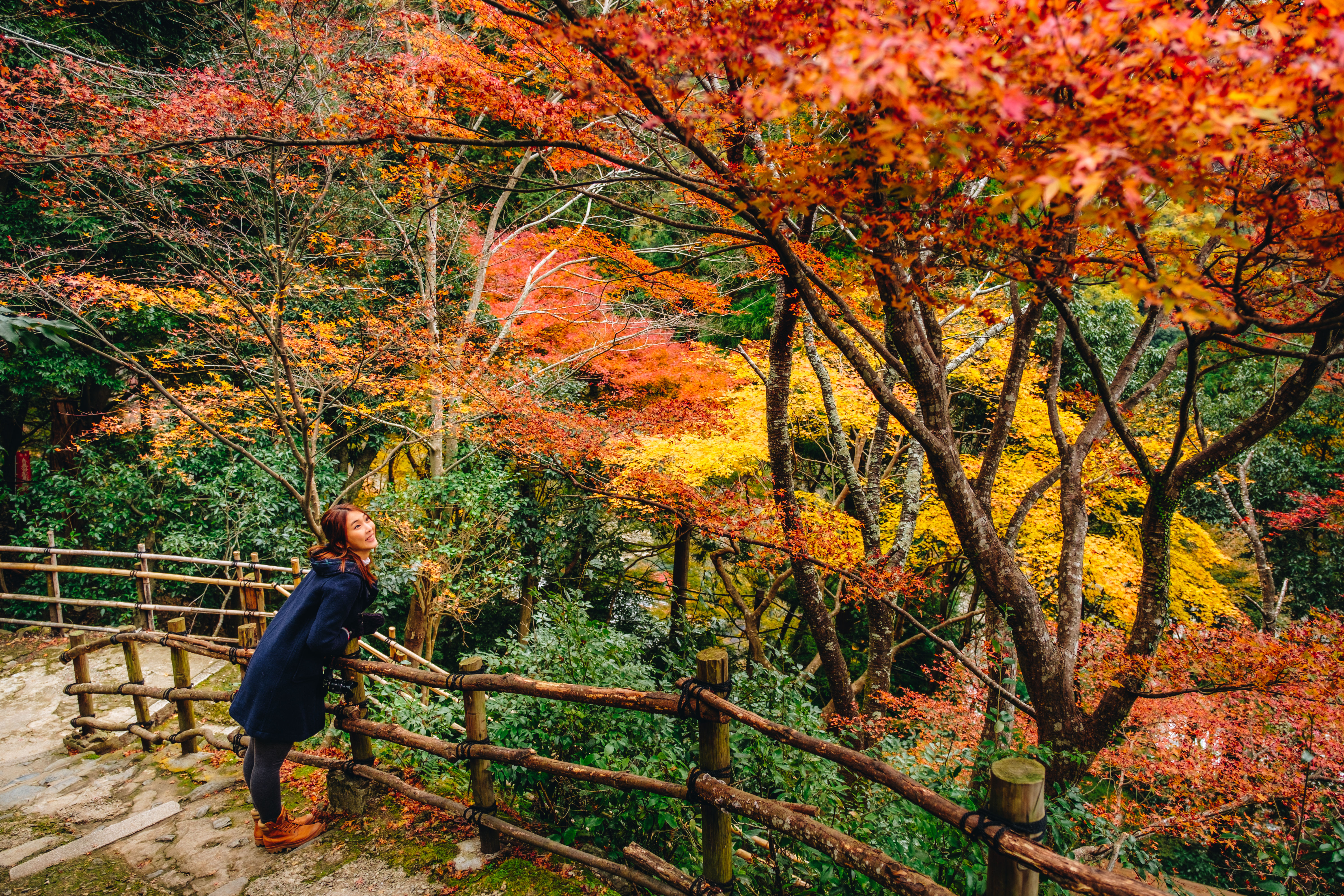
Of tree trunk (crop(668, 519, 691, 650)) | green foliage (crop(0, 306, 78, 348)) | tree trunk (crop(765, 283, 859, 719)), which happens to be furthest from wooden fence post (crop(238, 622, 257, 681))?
tree trunk (crop(668, 519, 691, 650))

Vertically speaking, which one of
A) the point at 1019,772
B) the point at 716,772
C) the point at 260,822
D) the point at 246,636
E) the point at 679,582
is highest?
→ the point at 1019,772

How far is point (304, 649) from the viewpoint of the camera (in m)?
2.69

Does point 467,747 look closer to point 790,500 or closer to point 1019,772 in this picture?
point 1019,772

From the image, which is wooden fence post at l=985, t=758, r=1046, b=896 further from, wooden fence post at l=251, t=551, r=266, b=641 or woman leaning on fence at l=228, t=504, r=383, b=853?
wooden fence post at l=251, t=551, r=266, b=641

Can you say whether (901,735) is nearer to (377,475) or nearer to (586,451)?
(586,451)

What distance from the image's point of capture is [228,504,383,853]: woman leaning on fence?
8.73 feet

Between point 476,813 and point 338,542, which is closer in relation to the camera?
point 338,542

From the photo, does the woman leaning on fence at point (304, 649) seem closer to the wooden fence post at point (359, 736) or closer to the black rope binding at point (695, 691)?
the wooden fence post at point (359, 736)

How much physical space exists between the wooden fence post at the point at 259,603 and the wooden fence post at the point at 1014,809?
9.48 ft

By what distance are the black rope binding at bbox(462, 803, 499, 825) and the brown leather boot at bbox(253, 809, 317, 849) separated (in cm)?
85

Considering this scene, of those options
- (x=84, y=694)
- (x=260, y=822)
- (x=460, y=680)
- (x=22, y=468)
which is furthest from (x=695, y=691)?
(x=22, y=468)

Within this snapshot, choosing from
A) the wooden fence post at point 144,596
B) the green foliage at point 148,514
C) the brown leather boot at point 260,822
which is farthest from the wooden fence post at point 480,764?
the green foliage at point 148,514

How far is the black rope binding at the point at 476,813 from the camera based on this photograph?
2.95m

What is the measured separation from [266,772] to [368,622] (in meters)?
0.80
